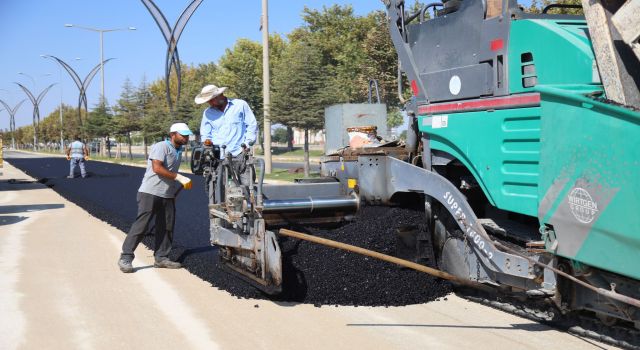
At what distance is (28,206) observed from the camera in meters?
14.2

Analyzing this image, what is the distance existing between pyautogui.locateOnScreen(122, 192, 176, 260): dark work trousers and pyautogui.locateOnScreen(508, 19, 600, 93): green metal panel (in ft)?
14.0

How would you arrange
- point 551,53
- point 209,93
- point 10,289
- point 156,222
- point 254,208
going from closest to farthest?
1. point 551,53
2. point 254,208
3. point 10,289
4. point 209,93
5. point 156,222

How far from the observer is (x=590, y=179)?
3592 mm

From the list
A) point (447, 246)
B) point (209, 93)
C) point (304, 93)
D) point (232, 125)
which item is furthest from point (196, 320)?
point (304, 93)

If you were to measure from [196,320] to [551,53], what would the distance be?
3207 millimetres

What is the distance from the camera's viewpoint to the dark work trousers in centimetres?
711

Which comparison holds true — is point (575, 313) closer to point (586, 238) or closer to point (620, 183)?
point (586, 238)

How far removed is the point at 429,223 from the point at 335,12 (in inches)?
1574

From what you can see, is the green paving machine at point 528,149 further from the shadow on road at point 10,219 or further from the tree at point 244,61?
the tree at point 244,61

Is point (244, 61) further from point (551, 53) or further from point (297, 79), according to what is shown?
point (551, 53)

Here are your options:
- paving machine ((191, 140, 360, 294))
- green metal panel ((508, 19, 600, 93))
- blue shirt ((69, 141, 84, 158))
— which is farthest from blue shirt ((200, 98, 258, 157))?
blue shirt ((69, 141, 84, 158))

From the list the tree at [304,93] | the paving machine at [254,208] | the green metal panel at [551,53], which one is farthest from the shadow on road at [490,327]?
the tree at [304,93]

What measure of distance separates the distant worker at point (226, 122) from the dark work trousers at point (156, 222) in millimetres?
936

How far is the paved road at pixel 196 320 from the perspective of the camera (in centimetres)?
452
